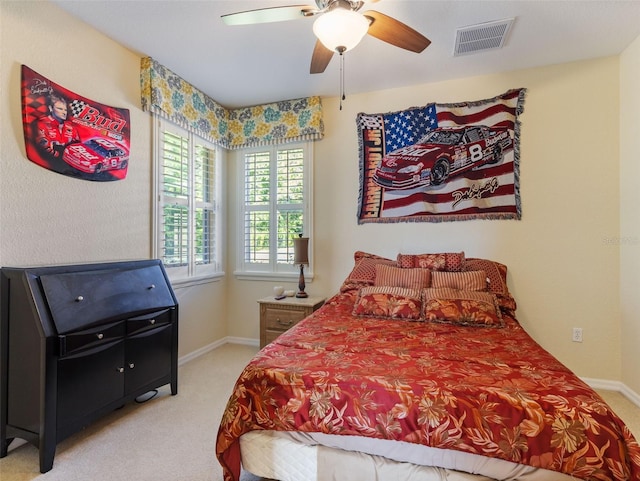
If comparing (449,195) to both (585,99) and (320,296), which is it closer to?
(585,99)

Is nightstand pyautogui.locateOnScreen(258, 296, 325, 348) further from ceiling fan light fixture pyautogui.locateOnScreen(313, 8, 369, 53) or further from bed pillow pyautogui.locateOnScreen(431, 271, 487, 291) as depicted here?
ceiling fan light fixture pyautogui.locateOnScreen(313, 8, 369, 53)

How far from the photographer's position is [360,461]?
138 cm

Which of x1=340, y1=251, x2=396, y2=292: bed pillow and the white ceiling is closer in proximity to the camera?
the white ceiling

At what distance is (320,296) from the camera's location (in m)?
3.57

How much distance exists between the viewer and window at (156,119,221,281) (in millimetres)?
3064

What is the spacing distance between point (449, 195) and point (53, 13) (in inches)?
130

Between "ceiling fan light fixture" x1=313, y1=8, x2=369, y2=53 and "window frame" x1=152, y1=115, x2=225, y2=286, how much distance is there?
6.58 feet

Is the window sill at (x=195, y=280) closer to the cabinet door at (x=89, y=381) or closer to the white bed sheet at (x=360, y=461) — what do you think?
the cabinet door at (x=89, y=381)

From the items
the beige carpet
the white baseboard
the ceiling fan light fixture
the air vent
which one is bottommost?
the beige carpet

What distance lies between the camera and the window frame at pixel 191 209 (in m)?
2.96

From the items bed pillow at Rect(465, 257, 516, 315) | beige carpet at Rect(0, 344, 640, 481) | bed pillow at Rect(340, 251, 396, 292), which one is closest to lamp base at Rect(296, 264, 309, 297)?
bed pillow at Rect(340, 251, 396, 292)

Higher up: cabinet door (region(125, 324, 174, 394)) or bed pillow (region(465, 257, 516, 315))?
bed pillow (region(465, 257, 516, 315))

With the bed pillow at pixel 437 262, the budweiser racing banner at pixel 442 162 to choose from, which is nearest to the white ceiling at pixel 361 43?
the budweiser racing banner at pixel 442 162

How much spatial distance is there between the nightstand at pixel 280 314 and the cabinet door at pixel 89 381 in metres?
1.32
